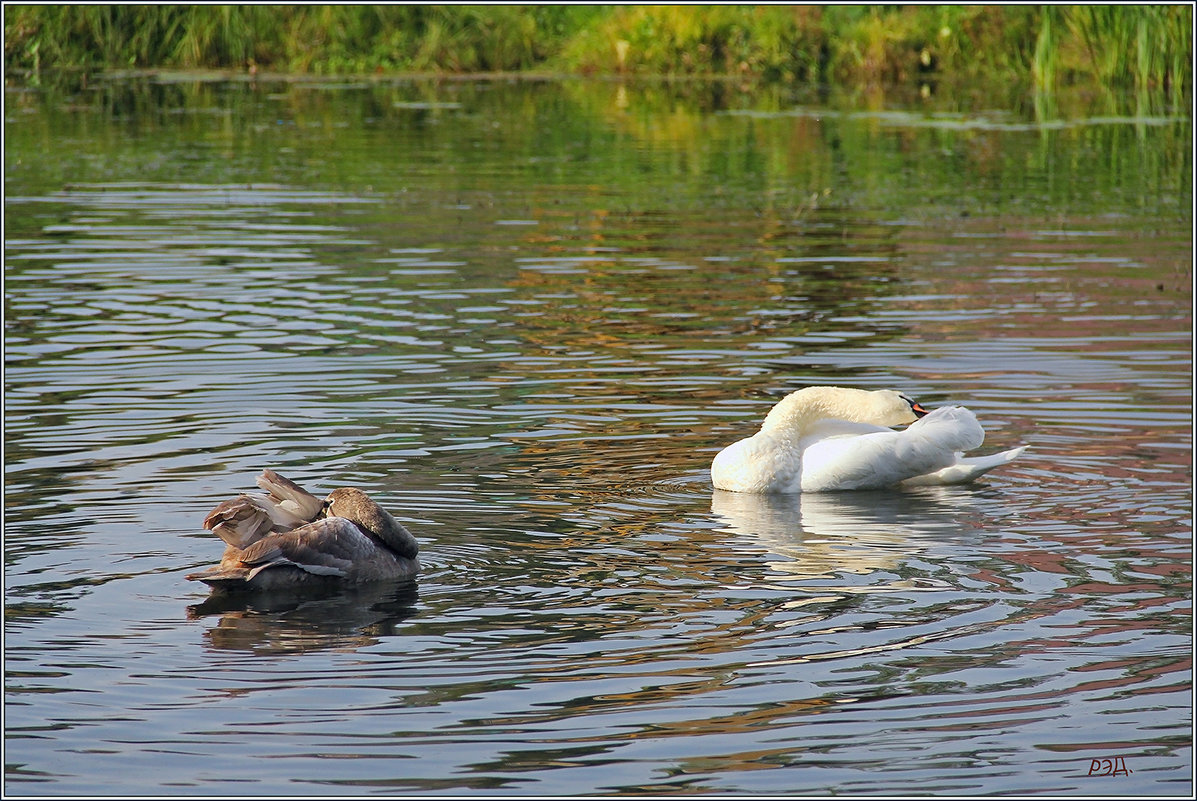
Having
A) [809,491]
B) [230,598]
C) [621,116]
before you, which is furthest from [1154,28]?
[230,598]

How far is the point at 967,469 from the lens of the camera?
934 cm

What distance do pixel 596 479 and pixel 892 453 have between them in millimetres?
1565

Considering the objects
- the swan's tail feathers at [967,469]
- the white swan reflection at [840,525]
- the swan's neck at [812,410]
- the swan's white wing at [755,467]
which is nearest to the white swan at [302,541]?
the white swan reflection at [840,525]

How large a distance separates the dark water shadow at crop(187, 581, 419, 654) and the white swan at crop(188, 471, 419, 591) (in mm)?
65

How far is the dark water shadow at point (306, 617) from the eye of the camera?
261 inches

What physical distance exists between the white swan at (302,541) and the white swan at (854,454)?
7.72 feet

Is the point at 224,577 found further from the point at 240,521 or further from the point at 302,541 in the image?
the point at 302,541

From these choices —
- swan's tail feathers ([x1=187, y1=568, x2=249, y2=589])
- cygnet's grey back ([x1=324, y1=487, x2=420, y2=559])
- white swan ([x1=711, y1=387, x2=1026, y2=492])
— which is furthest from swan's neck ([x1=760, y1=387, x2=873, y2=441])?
swan's tail feathers ([x1=187, y1=568, x2=249, y2=589])

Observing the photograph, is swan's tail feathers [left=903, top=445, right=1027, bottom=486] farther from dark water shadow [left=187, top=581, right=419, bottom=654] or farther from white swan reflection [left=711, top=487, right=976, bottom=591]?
dark water shadow [left=187, top=581, right=419, bottom=654]

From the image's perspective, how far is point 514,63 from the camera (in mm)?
38375

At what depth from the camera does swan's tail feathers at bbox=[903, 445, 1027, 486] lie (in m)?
9.27

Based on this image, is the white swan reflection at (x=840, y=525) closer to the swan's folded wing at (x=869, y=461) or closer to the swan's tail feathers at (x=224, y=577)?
the swan's folded wing at (x=869, y=461)

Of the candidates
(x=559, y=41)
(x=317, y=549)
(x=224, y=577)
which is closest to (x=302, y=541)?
(x=317, y=549)
